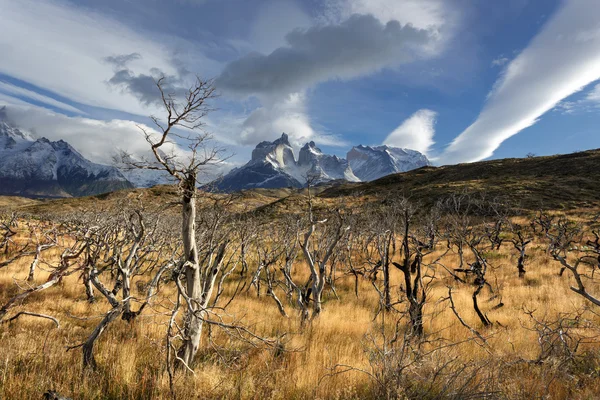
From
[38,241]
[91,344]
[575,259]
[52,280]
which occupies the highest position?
[575,259]

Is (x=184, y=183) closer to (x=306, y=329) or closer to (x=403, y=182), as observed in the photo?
(x=306, y=329)

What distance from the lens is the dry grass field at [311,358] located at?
3893 millimetres

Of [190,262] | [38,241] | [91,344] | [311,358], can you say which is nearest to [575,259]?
[311,358]

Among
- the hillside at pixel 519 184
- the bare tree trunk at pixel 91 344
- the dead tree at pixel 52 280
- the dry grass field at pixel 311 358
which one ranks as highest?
the hillside at pixel 519 184

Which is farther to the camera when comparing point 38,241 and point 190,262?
point 38,241

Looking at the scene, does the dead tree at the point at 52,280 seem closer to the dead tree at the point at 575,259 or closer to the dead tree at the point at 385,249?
the dead tree at the point at 385,249

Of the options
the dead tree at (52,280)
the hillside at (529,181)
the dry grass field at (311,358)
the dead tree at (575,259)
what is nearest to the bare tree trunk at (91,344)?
the dry grass field at (311,358)

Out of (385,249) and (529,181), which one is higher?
(529,181)

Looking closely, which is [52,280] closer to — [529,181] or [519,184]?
[519,184]

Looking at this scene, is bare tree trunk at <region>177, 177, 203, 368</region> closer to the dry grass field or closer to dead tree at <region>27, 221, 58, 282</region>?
the dry grass field

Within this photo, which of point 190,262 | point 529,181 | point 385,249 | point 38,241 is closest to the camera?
point 190,262

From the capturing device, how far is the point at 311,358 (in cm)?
518

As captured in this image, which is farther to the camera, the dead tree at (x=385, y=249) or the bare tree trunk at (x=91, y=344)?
the dead tree at (x=385, y=249)

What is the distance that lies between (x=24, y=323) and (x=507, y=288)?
15671 mm
